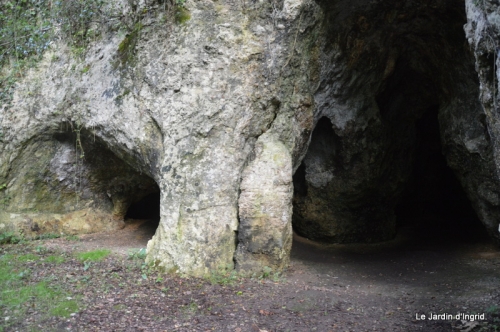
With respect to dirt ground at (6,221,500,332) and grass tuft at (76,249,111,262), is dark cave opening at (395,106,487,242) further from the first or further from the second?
grass tuft at (76,249,111,262)

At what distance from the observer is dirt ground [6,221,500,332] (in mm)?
5449

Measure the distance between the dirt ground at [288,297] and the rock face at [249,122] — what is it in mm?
642

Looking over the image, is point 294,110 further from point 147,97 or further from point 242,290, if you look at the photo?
point 242,290

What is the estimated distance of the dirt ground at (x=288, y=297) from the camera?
545 cm

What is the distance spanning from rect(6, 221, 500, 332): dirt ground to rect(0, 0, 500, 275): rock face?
642 mm

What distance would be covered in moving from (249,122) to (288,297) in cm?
287

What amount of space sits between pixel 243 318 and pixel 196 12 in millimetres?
4867

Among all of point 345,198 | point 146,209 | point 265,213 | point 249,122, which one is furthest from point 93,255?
point 345,198

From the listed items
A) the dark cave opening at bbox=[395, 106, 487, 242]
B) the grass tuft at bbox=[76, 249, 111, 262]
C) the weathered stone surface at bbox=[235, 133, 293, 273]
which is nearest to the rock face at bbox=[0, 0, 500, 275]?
the weathered stone surface at bbox=[235, 133, 293, 273]

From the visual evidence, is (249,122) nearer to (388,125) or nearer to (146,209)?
(388,125)

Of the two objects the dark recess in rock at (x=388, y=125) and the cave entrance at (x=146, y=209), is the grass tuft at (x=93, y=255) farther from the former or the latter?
the dark recess in rock at (x=388, y=125)

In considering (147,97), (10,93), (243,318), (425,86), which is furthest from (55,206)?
(425,86)

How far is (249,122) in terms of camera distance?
774 cm

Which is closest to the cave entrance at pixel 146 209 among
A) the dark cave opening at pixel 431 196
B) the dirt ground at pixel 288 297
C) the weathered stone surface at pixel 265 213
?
the dirt ground at pixel 288 297
